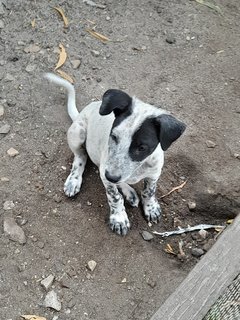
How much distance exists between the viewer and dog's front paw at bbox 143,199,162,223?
4.79 meters

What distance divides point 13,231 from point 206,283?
5.72 ft

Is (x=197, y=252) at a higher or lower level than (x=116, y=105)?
lower

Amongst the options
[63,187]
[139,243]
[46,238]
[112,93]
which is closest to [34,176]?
[63,187]

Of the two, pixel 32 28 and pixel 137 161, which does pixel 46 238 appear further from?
pixel 32 28

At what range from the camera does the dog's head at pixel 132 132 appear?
152 inches

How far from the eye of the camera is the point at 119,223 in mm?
4645

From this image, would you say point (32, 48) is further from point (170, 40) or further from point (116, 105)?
point (116, 105)

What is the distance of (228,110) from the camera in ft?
18.4

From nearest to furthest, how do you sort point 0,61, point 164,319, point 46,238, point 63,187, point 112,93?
1. point 164,319
2. point 112,93
3. point 46,238
4. point 63,187
5. point 0,61

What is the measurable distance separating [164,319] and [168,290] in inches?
40.4

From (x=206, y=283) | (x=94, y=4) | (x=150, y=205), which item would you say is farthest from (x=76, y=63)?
(x=206, y=283)

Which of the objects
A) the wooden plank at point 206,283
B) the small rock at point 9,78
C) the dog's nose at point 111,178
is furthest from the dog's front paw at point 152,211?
the small rock at point 9,78

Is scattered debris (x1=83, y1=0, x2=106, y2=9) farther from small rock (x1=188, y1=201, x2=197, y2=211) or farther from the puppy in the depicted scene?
small rock (x1=188, y1=201, x2=197, y2=211)

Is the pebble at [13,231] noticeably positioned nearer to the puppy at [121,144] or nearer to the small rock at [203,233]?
the puppy at [121,144]
